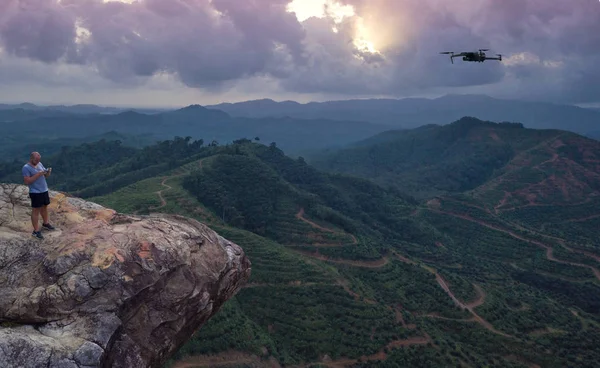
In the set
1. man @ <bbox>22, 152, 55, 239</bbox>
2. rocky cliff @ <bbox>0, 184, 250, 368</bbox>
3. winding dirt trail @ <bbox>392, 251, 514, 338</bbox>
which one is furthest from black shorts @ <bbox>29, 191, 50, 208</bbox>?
winding dirt trail @ <bbox>392, 251, 514, 338</bbox>

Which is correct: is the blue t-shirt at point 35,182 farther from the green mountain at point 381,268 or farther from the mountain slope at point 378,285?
the mountain slope at point 378,285


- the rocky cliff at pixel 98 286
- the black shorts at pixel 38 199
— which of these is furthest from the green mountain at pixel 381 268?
the black shorts at pixel 38 199

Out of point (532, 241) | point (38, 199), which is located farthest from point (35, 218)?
point (532, 241)

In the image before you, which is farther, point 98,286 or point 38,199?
point 38,199

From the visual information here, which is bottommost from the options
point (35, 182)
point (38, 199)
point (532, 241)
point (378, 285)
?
point (532, 241)

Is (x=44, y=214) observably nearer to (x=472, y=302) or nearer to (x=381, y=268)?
(x=381, y=268)

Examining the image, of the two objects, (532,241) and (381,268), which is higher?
(381,268)

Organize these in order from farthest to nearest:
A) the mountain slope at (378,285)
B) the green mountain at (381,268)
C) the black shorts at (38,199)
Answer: the green mountain at (381,268) → the mountain slope at (378,285) → the black shorts at (38,199)
